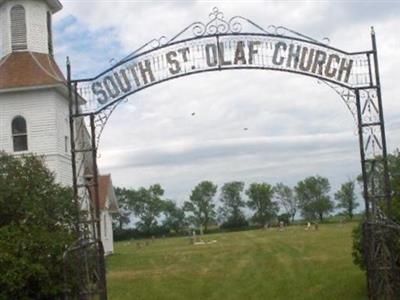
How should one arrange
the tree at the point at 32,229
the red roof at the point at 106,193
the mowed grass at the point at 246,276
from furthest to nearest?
the red roof at the point at 106,193, the mowed grass at the point at 246,276, the tree at the point at 32,229

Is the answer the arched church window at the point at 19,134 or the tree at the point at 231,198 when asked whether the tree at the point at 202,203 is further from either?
the arched church window at the point at 19,134

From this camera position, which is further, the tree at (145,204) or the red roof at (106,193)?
the tree at (145,204)

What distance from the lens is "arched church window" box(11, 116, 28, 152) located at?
32.1 meters

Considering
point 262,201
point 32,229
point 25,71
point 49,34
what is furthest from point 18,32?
point 262,201

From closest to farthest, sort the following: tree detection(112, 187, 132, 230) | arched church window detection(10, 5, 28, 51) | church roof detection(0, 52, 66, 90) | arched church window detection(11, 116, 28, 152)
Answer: church roof detection(0, 52, 66, 90), arched church window detection(11, 116, 28, 152), arched church window detection(10, 5, 28, 51), tree detection(112, 187, 132, 230)

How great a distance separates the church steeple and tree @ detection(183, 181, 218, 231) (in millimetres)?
91152

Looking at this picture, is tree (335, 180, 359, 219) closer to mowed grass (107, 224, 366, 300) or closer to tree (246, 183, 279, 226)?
tree (246, 183, 279, 226)

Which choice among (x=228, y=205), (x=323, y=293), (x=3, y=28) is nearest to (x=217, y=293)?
(x=323, y=293)

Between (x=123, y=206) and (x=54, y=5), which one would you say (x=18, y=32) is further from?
(x=123, y=206)

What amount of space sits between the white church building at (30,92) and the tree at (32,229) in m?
11.9

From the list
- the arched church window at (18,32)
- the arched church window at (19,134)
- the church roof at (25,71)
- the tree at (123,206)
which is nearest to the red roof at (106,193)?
the arched church window at (19,134)

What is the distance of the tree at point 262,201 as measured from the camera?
126988 millimetres

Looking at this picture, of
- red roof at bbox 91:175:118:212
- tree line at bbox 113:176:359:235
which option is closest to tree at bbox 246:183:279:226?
tree line at bbox 113:176:359:235

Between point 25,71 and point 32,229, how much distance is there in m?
15.9
